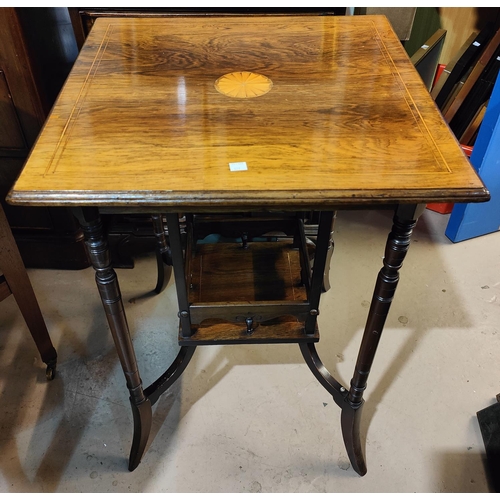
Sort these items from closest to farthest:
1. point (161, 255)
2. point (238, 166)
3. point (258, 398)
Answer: point (238, 166) → point (258, 398) → point (161, 255)

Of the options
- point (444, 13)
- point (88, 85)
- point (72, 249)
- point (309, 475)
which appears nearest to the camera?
point (88, 85)

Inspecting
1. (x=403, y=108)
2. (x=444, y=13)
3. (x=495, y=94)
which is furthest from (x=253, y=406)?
(x=444, y=13)

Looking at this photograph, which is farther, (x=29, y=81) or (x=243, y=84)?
(x=29, y=81)

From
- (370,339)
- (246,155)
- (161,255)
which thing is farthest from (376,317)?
(161,255)

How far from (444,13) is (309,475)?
2.02 metres

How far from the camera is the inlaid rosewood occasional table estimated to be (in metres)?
0.84

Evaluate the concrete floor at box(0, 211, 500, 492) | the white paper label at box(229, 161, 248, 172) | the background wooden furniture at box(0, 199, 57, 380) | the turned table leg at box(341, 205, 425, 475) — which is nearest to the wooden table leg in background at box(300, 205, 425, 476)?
the turned table leg at box(341, 205, 425, 475)

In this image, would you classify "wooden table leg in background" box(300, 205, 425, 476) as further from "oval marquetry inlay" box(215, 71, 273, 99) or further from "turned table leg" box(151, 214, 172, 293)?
"turned table leg" box(151, 214, 172, 293)

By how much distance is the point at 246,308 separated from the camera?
1.23m

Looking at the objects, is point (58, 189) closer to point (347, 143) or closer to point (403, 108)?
point (347, 143)

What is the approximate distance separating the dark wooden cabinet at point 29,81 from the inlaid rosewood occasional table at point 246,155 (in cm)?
27

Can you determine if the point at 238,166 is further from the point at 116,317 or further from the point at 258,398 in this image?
the point at 258,398

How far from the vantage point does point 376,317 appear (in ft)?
3.59

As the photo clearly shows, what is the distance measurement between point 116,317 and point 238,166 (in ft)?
1.49
